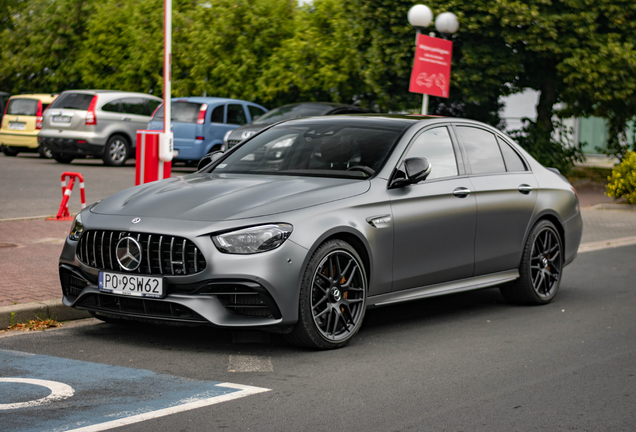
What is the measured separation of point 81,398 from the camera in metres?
4.77

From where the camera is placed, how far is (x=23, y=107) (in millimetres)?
25562

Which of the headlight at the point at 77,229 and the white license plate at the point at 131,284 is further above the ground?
the headlight at the point at 77,229

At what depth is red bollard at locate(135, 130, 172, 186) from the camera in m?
10.9

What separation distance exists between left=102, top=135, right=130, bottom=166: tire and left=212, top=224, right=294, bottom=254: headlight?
1825 cm

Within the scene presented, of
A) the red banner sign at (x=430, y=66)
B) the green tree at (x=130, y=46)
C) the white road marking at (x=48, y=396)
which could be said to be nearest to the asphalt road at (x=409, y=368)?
the white road marking at (x=48, y=396)

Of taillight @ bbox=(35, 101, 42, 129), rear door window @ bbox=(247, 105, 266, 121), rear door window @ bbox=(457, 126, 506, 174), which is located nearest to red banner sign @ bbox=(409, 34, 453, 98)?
rear door window @ bbox=(247, 105, 266, 121)

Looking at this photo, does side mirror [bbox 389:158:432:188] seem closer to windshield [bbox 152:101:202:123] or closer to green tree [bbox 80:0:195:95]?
windshield [bbox 152:101:202:123]

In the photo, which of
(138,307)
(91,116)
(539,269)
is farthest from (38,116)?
(138,307)

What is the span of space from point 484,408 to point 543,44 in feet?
53.4

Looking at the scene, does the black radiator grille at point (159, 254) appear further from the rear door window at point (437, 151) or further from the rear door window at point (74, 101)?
the rear door window at point (74, 101)

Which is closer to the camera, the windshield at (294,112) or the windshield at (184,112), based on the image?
the windshield at (294,112)

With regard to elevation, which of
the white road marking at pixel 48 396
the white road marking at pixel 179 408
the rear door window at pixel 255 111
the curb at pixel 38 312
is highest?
the rear door window at pixel 255 111

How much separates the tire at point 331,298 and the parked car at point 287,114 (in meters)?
13.4

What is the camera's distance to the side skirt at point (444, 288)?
6.50 metres
